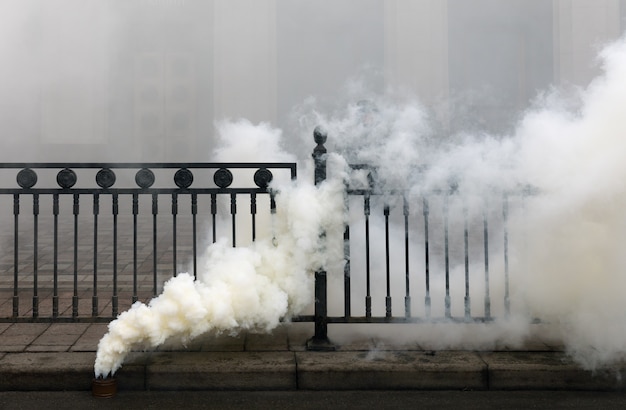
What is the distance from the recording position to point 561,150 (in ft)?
8.89

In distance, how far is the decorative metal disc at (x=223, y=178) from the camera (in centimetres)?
289

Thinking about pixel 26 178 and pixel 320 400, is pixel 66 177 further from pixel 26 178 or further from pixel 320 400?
pixel 320 400

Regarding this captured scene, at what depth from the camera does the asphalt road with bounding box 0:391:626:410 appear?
7.93 ft

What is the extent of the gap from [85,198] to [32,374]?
596 centimetres

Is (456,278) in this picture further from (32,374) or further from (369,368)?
(32,374)

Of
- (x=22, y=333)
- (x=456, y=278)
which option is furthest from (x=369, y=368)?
(x=22, y=333)

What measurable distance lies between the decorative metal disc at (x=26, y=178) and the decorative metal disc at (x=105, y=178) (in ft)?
1.01

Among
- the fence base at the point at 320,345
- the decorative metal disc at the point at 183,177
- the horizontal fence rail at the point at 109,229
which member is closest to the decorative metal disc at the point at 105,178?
the horizontal fence rail at the point at 109,229

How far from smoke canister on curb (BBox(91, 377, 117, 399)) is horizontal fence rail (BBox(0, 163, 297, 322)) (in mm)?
423

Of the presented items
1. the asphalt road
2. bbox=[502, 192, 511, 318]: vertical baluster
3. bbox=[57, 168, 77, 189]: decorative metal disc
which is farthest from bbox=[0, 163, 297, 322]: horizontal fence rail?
bbox=[502, 192, 511, 318]: vertical baluster

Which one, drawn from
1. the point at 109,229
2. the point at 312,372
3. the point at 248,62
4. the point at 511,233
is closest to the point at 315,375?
the point at 312,372

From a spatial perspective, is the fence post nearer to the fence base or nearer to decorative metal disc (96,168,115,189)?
the fence base

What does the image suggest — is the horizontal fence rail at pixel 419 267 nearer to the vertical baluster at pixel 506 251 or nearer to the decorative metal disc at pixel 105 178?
the vertical baluster at pixel 506 251

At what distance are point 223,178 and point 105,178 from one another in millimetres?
536
